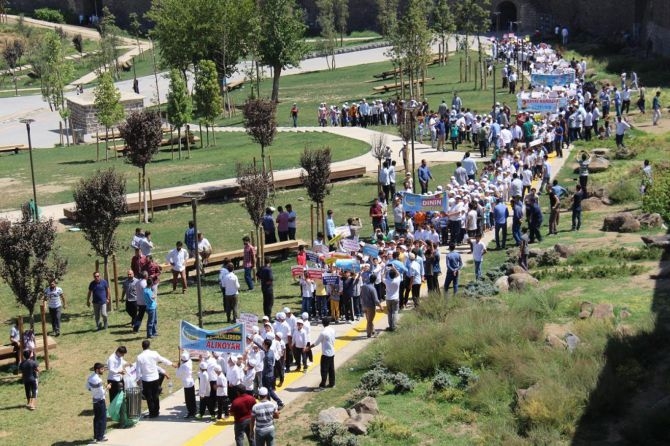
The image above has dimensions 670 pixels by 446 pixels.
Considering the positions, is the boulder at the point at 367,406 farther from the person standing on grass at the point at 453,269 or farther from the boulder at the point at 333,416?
the person standing on grass at the point at 453,269

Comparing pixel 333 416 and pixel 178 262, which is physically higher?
pixel 178 262

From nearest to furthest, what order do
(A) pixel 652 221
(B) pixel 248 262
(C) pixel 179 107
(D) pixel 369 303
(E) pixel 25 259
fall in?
(E) pixel 25 259 < (D) pixel 369 303 < (B) pixel 248 262 < (A) pixel 652 221 < (C) pixel 179 107

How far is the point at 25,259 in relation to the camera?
23.3m

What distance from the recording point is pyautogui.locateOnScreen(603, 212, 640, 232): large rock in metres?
30.4

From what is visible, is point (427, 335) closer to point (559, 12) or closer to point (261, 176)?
point (261, 176)

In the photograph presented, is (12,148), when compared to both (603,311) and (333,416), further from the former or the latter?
(333,416)

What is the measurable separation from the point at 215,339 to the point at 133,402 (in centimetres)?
182

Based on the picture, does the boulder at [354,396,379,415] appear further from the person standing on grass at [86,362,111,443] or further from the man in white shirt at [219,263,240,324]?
the man in white shirt at [219,263,240,324]

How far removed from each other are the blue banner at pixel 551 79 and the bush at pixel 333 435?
3527 centimetres

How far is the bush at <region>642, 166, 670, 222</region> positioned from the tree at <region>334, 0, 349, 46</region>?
60.5 metres

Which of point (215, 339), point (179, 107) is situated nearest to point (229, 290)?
point (215, 339)

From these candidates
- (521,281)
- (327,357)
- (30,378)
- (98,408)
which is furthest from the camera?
(521,281)

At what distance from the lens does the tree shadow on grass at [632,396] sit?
17.6 meters

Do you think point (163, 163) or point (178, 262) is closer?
point (178, 262)
